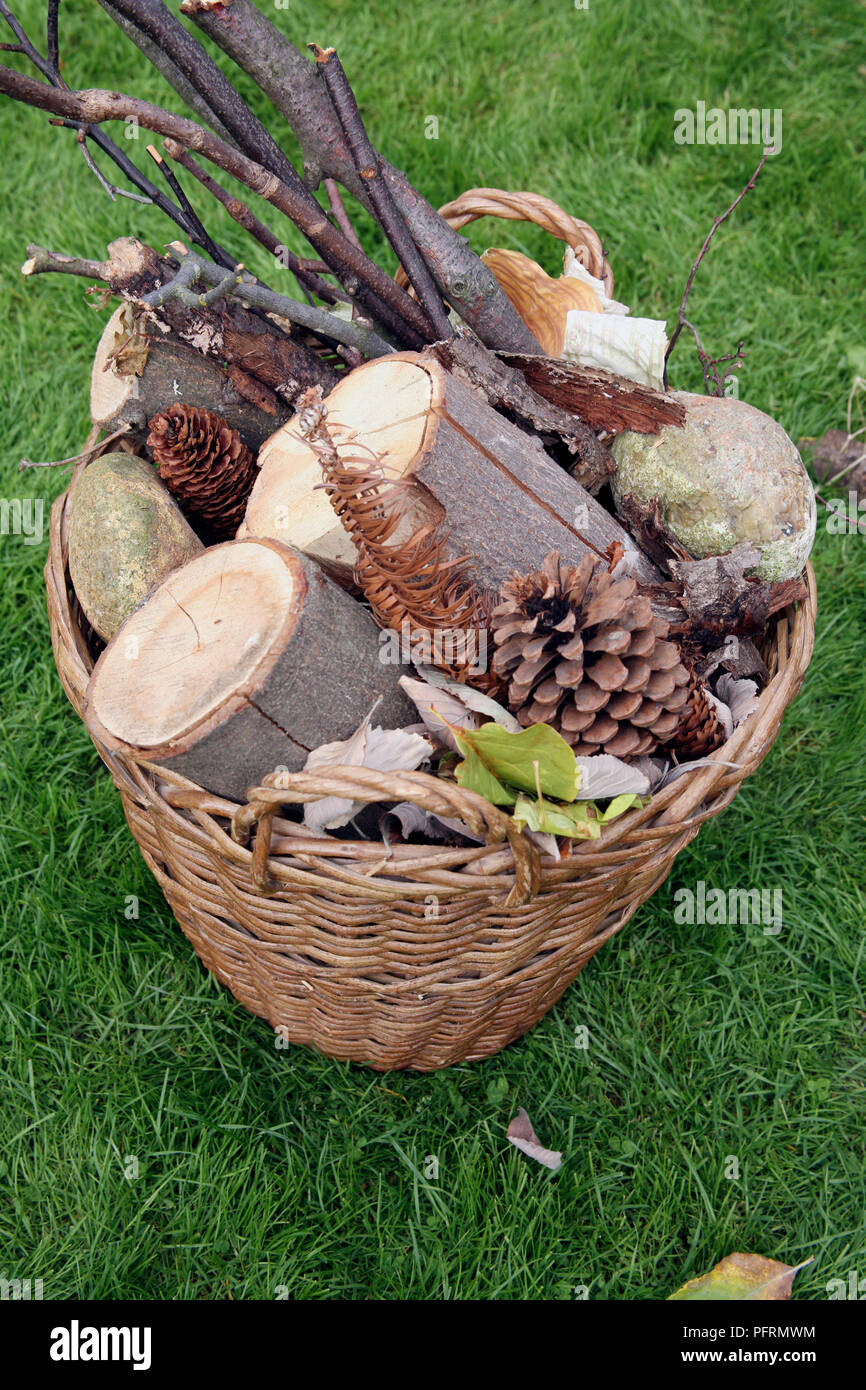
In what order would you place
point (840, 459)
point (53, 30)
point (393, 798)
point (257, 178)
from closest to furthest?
point (393, 798)
point (53, 30)
point (257, 178)
point (840, 459)

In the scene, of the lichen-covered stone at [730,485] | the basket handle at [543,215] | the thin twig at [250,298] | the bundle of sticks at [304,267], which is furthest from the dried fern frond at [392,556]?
the basket handle at [543,215]

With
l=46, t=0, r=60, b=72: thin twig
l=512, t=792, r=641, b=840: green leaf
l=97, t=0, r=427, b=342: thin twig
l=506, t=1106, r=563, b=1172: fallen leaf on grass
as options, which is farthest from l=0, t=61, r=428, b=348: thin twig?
l=506, t=1106, r=563, b=1172: fallen leaf on grass

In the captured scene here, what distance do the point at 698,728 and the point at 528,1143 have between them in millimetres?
861

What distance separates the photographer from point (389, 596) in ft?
4.99

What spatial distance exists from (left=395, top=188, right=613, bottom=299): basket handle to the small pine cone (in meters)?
0.92

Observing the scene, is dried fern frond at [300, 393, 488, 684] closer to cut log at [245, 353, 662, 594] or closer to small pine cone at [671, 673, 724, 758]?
cut log at [245, 353, 662, 594]

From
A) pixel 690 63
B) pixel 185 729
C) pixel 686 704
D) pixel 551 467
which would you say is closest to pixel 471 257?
pixel 551 467

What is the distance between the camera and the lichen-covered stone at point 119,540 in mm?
1705

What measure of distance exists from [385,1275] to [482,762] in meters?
0.99

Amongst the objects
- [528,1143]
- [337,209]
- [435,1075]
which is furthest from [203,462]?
[528,1143]

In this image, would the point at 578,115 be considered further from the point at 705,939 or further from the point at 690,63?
the point at 705,939

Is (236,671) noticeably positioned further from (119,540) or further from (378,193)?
(378,193)

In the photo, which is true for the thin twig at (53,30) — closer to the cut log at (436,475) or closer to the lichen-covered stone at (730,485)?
the cut log at (436,475)

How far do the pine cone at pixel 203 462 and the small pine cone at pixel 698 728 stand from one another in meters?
0.81
